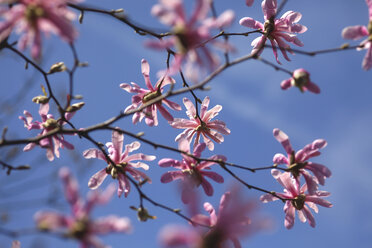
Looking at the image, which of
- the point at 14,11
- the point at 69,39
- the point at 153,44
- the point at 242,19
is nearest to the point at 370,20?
the point at 242,19

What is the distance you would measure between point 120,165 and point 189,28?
81 centimetres

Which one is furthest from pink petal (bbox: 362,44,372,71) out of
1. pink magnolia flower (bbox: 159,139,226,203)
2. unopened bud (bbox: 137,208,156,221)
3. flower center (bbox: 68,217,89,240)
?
flower center (bbox: 68,217,89,240)

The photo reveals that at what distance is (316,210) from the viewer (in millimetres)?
1706

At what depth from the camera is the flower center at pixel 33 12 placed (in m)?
0.97

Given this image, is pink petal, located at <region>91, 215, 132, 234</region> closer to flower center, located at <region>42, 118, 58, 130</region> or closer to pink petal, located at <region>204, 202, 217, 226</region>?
pink petal, located at <region>204, 202, 217, 226</region>

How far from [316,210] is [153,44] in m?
1.19

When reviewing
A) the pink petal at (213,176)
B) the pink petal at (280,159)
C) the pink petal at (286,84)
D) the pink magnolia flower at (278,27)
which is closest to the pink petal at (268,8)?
the pink magnolia flower at (278,27)

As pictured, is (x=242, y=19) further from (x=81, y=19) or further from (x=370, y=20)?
(x=81, y=19)

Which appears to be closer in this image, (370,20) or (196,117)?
(370,20)

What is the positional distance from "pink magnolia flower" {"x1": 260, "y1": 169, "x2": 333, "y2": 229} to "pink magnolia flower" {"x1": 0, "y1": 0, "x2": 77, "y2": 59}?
3.63ft

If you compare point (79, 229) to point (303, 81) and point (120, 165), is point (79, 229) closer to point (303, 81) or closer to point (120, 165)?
point (120, 165)

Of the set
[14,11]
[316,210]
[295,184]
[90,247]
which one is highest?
[14,11]

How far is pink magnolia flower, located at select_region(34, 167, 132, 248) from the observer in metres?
0.91

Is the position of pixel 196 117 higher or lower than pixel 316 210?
higher
